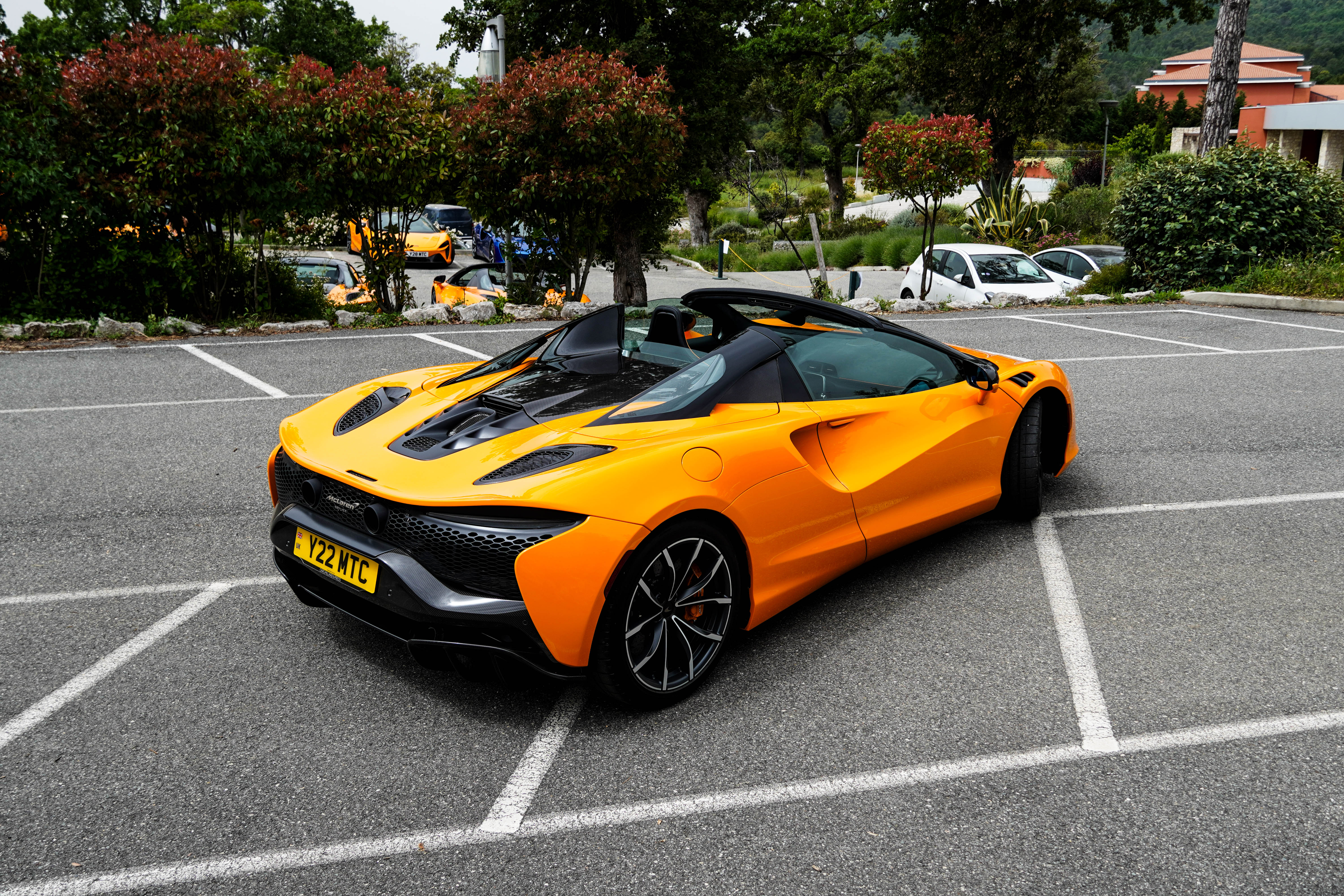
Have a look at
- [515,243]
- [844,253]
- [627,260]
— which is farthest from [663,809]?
[844,253]

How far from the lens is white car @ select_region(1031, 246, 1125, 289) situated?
674 inches

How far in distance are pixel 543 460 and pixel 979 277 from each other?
13.3 m

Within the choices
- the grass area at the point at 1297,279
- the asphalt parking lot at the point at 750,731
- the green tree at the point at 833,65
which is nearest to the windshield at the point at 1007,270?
the grass area at the point at 1297,279

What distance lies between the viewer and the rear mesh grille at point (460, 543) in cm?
295

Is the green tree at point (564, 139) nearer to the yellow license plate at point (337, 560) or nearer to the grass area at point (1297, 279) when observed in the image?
the grass area at point (1297, 279)

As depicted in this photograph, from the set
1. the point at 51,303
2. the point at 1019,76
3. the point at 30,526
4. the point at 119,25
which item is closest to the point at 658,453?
the point at 30,526

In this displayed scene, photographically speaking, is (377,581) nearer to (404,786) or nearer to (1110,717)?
(404,786)

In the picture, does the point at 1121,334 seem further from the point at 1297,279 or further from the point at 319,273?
the point at 319,273

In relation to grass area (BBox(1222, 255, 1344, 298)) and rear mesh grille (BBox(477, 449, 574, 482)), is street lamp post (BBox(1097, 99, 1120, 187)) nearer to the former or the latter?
grass area (BBox(1222, 255, 1344, 298))

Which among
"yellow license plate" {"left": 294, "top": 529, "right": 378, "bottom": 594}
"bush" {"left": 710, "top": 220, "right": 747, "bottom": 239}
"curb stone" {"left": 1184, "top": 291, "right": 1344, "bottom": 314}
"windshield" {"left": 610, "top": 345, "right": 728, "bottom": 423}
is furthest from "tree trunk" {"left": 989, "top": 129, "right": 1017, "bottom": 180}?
"yellow license plate" {"left": 294, "top": 529, "right": 378, "bottom": 594}

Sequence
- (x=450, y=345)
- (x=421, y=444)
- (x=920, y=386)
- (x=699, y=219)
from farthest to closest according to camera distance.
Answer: (x=699, y=219) → (x=450, y=345) → (x=920, y=386) → (x=421, y=444)

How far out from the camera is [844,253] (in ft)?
92.9

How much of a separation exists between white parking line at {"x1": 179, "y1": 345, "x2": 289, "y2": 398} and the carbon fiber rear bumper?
5.48 m

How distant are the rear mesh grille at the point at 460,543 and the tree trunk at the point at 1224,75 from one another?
1955 centimetres
